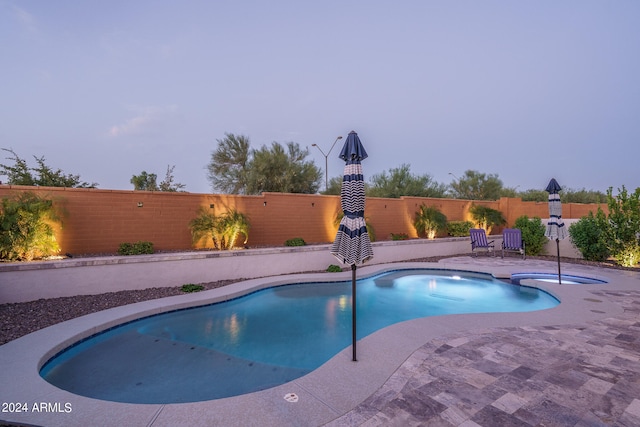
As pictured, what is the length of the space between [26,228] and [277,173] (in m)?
13.5

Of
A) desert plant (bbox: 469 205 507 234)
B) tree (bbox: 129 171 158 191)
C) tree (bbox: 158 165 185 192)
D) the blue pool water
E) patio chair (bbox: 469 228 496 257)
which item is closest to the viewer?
the blue pool water

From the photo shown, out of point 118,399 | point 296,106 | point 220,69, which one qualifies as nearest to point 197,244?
point 118,399

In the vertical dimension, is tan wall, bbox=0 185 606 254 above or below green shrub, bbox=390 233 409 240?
above

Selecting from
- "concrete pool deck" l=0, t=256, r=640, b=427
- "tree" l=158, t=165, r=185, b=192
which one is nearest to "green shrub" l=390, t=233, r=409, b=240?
"concrete pool deck" l=0, t=256, r=640, b=427

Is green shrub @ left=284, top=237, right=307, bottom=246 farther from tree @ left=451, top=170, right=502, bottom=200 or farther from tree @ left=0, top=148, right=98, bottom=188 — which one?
tree @ left=451, top=170, right=502, bottom=200

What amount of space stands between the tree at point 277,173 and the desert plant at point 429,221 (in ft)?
27.1

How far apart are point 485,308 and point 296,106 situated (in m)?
37.8

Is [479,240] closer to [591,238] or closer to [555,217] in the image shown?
[591,238]

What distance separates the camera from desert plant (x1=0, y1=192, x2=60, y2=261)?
6410 mm

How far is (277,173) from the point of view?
19250mm

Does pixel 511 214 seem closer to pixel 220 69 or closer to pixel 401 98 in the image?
pixel 220 69

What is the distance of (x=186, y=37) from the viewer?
51.0 ft

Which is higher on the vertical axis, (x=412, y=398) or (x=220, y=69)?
(x=220, y=69)

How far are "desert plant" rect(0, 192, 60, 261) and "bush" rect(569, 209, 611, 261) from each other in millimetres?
16376
